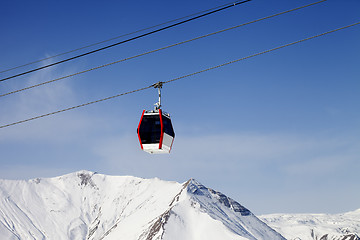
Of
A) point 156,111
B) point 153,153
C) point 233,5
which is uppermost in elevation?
point 233,5

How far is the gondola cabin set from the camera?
23.4m

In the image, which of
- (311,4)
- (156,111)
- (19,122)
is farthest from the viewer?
(156,111)

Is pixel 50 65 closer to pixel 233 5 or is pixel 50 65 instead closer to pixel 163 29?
pixel 163 29

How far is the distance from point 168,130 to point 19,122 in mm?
7354

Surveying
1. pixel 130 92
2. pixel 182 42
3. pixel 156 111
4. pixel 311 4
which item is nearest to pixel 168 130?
pixel 156 111

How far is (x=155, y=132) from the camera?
77.2ft

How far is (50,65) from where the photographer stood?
20.8 metres

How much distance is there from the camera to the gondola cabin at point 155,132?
23359 millimetres

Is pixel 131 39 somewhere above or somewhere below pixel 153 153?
above

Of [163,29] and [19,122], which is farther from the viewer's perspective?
[19,122]

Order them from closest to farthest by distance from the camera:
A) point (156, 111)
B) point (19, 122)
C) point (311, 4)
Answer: point (311, 4), point (19, 122), point (156, 111)

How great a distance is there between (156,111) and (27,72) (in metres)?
6.63

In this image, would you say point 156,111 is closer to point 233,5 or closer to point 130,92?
point 130,92

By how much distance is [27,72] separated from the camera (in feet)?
69.3
